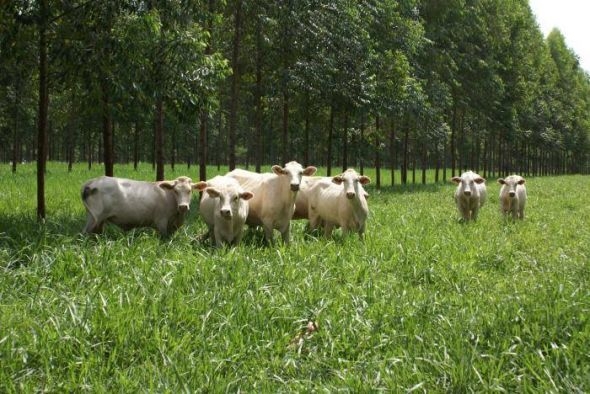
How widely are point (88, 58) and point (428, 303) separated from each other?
7535 mm

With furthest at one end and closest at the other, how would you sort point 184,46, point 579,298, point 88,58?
point 184,46 < point 88,58 < point 579,298

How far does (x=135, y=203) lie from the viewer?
9.21 metres

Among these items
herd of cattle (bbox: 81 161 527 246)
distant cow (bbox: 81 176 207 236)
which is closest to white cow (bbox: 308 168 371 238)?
herd of cattle (bbox: 81 161 527 246)

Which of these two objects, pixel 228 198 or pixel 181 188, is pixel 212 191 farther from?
pixel 181 188

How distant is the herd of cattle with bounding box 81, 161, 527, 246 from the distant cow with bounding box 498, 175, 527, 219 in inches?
211

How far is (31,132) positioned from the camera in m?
53.7

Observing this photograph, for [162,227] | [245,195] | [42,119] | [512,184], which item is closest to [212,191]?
[245,195]

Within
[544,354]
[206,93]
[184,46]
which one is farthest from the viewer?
[206,93]

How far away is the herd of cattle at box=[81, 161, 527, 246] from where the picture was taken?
8.63m

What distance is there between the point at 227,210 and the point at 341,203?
2.73m

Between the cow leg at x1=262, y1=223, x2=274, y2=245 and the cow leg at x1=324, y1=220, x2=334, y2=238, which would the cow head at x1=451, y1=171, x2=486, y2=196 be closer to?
the cow leg at x1=324, y1=220, x2=334, y2=238

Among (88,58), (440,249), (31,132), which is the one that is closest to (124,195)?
(88,58)

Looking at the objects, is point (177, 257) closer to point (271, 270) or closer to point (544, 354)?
point (271, 270)

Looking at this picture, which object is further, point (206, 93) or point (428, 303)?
point (206, 93)
